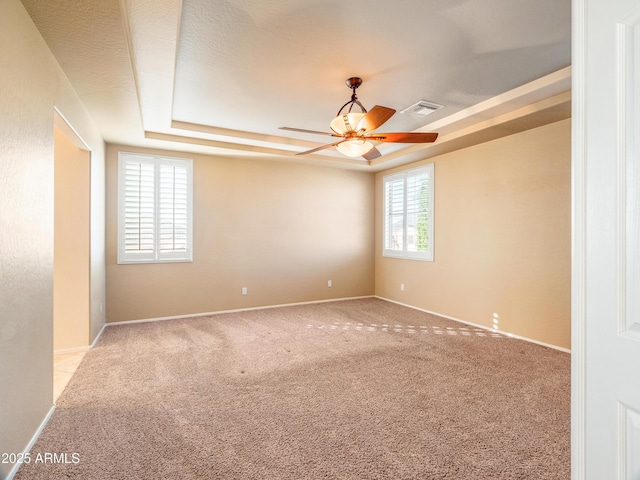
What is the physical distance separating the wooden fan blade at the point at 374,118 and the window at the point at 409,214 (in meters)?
2.89

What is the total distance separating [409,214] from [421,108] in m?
2.43

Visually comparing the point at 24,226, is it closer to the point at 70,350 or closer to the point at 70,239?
the point at 70,239

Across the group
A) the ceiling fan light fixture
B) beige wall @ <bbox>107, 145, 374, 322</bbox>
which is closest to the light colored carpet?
beige wall @ <bbox>107, 145, 374, 322</bbox>

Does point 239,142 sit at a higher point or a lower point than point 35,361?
higher

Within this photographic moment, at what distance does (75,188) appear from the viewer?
148 inches

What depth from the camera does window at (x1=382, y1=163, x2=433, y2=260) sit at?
18.6ft

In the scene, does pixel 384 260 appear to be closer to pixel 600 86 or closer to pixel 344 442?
pixel 344 442

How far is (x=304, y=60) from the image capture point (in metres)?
2.90

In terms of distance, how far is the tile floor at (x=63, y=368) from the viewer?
2.92 metres

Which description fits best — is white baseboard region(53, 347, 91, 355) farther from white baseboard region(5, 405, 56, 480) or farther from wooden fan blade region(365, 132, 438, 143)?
wooden fan blade region(365, 132, 438, 143)

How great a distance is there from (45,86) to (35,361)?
1.82 meters

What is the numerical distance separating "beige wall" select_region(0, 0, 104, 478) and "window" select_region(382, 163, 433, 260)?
4871 mm

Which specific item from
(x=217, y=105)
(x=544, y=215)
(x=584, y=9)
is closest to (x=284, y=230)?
(x=217, y=105)

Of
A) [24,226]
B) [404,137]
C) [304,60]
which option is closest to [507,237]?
[404,137]
